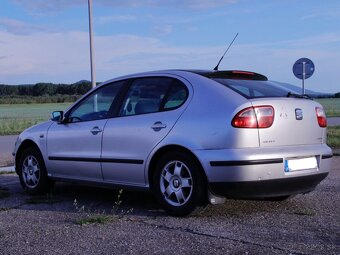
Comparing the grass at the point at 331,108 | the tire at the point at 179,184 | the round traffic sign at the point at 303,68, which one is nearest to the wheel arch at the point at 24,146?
the tire at the point at 179,184

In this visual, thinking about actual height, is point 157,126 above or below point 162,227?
above

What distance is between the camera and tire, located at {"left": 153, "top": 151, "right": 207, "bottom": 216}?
5.69 metres

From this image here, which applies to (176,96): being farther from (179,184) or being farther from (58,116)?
(58,116)

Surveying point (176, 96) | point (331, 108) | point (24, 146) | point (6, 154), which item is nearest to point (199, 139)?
point (176, 96)

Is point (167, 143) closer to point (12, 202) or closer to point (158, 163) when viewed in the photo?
point (158, 163)

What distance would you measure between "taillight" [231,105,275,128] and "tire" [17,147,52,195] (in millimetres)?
3283

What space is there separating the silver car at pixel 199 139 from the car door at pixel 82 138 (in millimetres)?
14

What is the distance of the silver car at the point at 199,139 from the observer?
5.52 metres

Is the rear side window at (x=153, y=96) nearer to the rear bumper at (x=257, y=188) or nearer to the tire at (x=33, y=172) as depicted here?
the rear bumper at (x=257, y=188)

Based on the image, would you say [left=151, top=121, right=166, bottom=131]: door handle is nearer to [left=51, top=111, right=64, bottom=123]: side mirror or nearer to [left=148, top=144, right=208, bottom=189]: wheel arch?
[left=148, top=144, right=208, bottom=189]: wheel arch

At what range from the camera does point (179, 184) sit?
5891mm

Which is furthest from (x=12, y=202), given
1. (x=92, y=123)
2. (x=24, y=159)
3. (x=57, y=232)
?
(x=57, y=232)

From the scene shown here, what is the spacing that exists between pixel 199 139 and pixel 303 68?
448 inches

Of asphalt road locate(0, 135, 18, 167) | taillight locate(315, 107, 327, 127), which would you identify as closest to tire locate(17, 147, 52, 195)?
taillight locate(315, 107, 327, 127)
